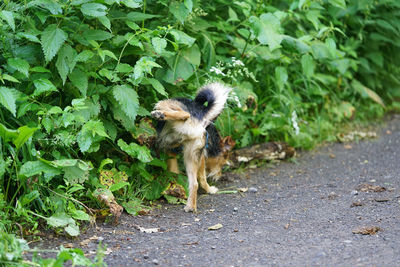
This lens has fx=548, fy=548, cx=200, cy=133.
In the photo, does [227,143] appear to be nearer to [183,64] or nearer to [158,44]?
[183,64]

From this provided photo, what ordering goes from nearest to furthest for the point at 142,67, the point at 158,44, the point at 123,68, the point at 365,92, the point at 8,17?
the point at 8,17
the point at 142,67
the point at 158,44
the point at 123,68
the point at 365,92

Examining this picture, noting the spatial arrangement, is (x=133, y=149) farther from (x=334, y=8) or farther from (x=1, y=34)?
(x=334, y=8)

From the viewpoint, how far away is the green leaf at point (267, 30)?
5711mm

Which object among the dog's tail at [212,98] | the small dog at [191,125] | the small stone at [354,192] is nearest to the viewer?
the small dog at [191,125]

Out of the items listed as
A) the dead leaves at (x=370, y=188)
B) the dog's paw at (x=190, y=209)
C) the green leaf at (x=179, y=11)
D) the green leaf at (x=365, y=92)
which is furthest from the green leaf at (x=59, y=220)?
the green leaf at (x=365, y=92)

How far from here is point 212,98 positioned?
5047 mm

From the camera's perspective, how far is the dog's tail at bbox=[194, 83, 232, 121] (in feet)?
16.6

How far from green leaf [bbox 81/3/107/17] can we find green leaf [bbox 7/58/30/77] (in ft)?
2.02

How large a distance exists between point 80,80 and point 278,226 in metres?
2.04

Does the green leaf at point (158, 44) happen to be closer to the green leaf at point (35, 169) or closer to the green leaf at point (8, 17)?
the green leaf at point (8, 17)

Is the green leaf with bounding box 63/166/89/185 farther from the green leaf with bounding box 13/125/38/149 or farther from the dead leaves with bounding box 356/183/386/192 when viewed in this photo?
the dead leaves with bounding box 356/183/386/192

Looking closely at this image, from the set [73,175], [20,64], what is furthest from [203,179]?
[20,64]

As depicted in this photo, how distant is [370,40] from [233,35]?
301cm

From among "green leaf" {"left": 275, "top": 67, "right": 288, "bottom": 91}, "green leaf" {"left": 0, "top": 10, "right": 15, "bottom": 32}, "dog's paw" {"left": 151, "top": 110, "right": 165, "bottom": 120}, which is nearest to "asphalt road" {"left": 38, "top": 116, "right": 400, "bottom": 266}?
"dog's paw" {"left": 151, "top": 110, "right": 165, "bottom": 120}
